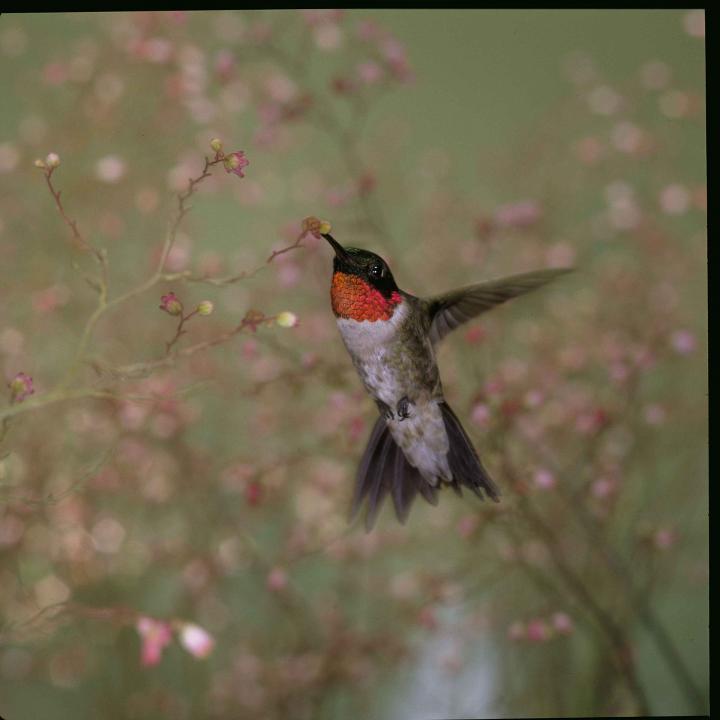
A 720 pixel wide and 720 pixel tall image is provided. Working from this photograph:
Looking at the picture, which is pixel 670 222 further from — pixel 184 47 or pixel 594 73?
pixel 184 47

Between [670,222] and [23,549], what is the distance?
144cm

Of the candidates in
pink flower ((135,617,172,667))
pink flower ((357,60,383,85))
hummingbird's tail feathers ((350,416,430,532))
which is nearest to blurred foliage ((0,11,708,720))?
pink flower ((357,60,383,85))

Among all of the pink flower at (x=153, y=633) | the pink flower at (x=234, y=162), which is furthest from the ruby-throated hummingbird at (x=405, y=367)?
the pink flower at (x=153, y=633)

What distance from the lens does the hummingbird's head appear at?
2.02 ft

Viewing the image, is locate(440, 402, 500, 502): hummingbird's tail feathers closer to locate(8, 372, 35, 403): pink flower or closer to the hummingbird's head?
the hummingbird's head

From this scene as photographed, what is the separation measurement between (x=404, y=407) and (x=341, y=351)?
515mm

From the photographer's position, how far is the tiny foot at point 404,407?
2.35ft

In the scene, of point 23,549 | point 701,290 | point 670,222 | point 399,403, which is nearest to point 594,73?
point 670,222

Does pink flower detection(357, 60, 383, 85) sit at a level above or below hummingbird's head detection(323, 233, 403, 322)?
above

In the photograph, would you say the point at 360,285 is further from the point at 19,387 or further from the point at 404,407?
the point at 19,387

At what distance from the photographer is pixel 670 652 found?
1.25 metres

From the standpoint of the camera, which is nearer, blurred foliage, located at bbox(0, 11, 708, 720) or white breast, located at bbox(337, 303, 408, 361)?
white breast, located at bbox(337, 303, 408, 361)

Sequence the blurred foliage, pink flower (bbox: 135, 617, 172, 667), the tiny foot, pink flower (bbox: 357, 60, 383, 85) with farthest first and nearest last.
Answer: the blurred foliage
pink flower (bbox: 357, 60, 383, 85)
the tiny foot
pink flower (bbox: 135, 617, 172, 667)

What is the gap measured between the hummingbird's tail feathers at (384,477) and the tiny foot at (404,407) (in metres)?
0.07
